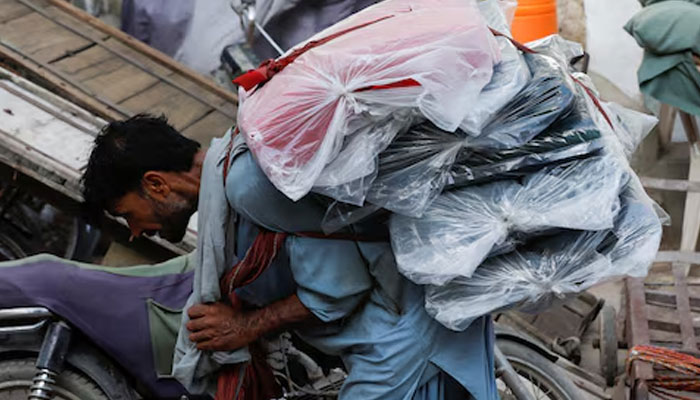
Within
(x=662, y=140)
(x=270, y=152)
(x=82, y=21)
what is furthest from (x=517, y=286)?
(x=662, y=140)

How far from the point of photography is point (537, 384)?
329 cm

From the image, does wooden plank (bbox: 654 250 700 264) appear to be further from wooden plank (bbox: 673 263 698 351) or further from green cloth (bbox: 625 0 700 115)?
green cloth (bbox: 625 0 700 115)

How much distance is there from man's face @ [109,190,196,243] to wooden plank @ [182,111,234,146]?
6.07 feet

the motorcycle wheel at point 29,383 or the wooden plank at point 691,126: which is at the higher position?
the motorcycle wheel at point 29,383

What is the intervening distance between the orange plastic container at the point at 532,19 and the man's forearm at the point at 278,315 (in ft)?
10.7

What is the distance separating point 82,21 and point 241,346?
10.1 ft

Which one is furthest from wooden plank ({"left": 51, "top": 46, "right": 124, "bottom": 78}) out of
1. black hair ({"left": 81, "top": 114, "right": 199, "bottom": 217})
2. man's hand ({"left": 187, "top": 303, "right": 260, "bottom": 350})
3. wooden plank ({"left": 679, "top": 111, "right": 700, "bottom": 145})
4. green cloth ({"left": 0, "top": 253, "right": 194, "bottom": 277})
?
wooden plank ({"left": 679, "top": 111, "right": 700, "bottom": 145})

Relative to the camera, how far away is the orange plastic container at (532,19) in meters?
5.13

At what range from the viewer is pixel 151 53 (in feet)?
15.8

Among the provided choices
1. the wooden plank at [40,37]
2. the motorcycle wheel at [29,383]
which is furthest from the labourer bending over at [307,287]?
the wooden plank at [40,37]

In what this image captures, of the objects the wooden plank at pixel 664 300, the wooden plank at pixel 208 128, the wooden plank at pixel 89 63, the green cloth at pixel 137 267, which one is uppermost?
the green cloth at pixel 137 267

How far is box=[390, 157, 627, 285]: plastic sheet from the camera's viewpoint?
197 cm

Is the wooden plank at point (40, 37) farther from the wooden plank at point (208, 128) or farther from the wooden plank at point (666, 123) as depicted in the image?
the wooden plank at point (666, 123)

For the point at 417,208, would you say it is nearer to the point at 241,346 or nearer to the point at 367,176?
the point at 367,176
